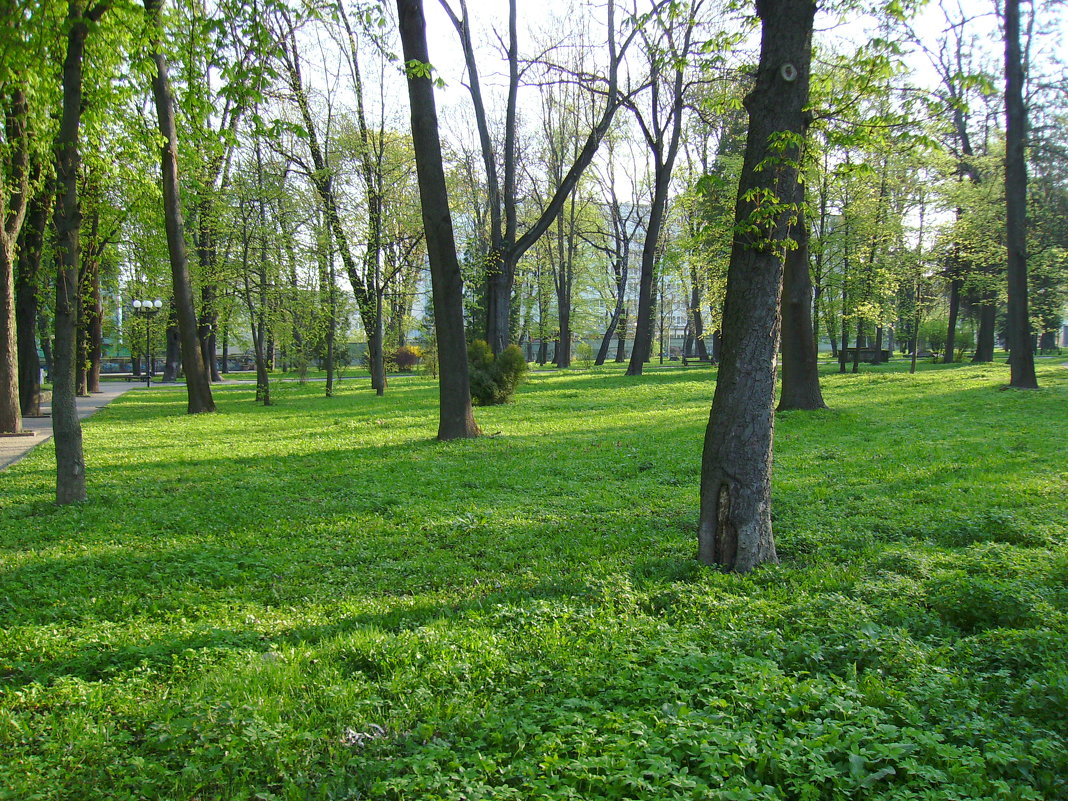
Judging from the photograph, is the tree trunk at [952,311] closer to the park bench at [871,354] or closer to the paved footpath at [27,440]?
the park bench at [871,354]

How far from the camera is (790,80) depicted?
15.4 feet

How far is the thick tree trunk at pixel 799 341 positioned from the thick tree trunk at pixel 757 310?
344 inches

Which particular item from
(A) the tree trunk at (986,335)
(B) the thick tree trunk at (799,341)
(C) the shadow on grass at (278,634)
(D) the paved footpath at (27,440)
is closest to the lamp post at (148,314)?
(D) the paved footpath at (27,440)

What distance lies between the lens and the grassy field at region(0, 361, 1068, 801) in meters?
2.56

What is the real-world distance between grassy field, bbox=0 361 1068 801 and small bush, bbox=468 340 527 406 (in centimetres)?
892

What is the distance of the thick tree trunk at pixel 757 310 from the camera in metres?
4.75

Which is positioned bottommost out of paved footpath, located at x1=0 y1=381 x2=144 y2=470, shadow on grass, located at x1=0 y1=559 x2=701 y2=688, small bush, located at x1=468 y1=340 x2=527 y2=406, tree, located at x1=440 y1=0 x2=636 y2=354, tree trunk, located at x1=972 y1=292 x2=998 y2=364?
shadow on grass, located at x1=0 y1=559 x2=701 y2=688

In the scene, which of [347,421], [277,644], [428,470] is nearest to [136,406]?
[347,421]

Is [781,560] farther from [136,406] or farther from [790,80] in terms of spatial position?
[136,406]

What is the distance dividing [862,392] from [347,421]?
13.9 metres

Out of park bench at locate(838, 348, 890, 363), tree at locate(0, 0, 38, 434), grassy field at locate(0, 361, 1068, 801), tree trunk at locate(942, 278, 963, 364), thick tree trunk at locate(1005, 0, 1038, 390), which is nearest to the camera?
grassy field at locate(0, 361, 1068, 801)

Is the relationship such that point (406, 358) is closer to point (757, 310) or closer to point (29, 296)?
point (29, 296)

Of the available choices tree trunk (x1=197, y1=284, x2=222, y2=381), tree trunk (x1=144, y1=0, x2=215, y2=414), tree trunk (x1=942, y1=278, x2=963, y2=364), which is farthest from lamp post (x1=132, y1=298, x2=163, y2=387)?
tree trunk (x1=942, y1=278, x2=963, y2=364)

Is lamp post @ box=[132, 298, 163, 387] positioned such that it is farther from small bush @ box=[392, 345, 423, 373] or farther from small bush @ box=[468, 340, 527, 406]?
small bush @ box=[468, 340, 527, 406]
